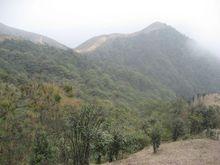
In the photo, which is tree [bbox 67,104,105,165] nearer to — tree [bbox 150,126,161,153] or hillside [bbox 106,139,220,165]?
hillside [bbox 106,139,220,165]

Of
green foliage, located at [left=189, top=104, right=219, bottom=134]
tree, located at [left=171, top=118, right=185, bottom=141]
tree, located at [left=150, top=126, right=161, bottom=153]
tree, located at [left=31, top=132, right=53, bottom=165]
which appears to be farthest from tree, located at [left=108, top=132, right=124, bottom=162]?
green foliage, located at [left=189, top=104, right=219, bottom=134]

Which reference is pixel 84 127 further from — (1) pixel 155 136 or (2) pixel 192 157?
(1) pixel 155 136

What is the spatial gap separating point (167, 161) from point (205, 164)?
648cm

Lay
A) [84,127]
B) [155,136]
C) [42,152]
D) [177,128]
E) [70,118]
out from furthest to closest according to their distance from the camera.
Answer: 1. [177,128]
2. [155,136]
3. [42,152]
4. [70,118]
5. [84,127]

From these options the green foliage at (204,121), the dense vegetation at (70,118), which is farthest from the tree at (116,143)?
the green foliage at (204,121)

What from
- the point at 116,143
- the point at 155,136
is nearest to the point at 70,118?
the point at 116,143

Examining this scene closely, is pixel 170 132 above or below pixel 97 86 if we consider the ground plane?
below

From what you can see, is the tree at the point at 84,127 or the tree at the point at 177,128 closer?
the tree at the point at 84,127

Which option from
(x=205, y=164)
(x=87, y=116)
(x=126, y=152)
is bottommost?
(x=126, y=152)

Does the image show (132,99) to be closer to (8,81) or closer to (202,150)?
(8,81)

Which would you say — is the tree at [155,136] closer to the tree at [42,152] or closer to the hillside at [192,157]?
the hillside at [192,157]

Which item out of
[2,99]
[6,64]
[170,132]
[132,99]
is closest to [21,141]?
[2,99]

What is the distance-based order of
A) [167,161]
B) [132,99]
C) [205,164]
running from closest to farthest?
[205,164]
[167,161]
[132,99]

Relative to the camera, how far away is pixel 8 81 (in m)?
125
